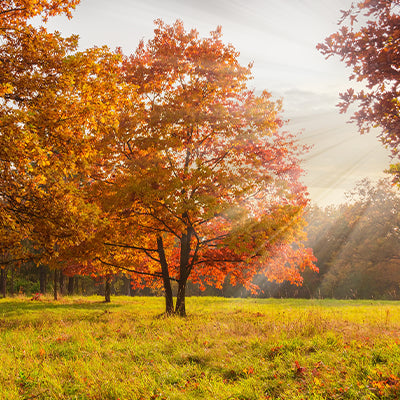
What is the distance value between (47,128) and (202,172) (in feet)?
15.7

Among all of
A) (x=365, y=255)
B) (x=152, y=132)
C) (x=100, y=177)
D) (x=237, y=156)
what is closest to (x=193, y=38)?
(x=152, y=132)

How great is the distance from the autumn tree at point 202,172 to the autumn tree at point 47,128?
8.79ft

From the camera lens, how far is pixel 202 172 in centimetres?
1085

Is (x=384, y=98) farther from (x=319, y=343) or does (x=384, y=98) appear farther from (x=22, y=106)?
(x=22, y=106)

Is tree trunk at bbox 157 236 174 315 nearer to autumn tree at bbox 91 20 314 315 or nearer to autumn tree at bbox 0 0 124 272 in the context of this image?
autumn tree at bbox 91 20 314 315

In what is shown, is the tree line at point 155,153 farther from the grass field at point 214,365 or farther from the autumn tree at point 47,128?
the grass field at point 214,365

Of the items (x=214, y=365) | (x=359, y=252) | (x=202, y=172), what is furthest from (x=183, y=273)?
(x=359, y=252)

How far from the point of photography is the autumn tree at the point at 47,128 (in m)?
7.96

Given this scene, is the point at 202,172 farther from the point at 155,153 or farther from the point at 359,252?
the point at 359,252

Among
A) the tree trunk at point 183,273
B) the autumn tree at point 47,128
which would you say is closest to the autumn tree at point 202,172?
the tree trunk at point 183,273

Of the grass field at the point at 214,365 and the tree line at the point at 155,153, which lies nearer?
the grass field at the point at 214,365

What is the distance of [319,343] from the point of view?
21.8ft

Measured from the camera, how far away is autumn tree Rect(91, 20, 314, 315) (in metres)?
11.1

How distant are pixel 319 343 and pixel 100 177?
1019cm
